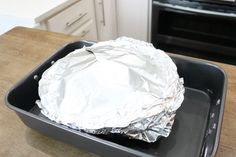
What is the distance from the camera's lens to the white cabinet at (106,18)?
5.44 feet

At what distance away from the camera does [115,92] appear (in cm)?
49

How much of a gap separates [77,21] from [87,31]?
0.48ft

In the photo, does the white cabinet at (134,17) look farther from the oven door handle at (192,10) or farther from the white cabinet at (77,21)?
the white cabinet at (77,21)

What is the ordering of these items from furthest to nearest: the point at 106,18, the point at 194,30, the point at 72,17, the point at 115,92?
1. the point at 106,18
2. the point at 194,30
3. the point at 72,17
4. the point at 115,92

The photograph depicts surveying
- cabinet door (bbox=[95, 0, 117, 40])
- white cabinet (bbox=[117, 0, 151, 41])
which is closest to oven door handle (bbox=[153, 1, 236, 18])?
white cabinet (bbox=[117, 0, 151, 41])

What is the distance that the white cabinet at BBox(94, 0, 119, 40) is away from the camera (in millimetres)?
1657

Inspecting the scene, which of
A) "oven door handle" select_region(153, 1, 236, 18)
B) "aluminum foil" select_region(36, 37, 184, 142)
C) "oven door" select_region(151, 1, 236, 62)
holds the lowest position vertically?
"oven door" select_region(151, 1, 236, 62)

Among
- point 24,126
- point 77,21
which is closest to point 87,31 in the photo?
point 77,21

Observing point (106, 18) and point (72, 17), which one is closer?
point (72, 17)

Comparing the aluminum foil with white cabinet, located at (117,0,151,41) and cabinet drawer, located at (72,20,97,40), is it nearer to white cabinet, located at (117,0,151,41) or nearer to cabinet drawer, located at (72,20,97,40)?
cabinet drawer, located at (72,20,97,40)

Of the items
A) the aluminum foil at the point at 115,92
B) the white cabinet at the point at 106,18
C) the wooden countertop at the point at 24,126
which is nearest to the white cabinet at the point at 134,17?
the white cabinet at the point at 106,18

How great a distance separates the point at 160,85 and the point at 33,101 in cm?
33

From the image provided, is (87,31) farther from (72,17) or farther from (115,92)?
(115,92)

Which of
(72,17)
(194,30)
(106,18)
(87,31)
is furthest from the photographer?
(106,18)
